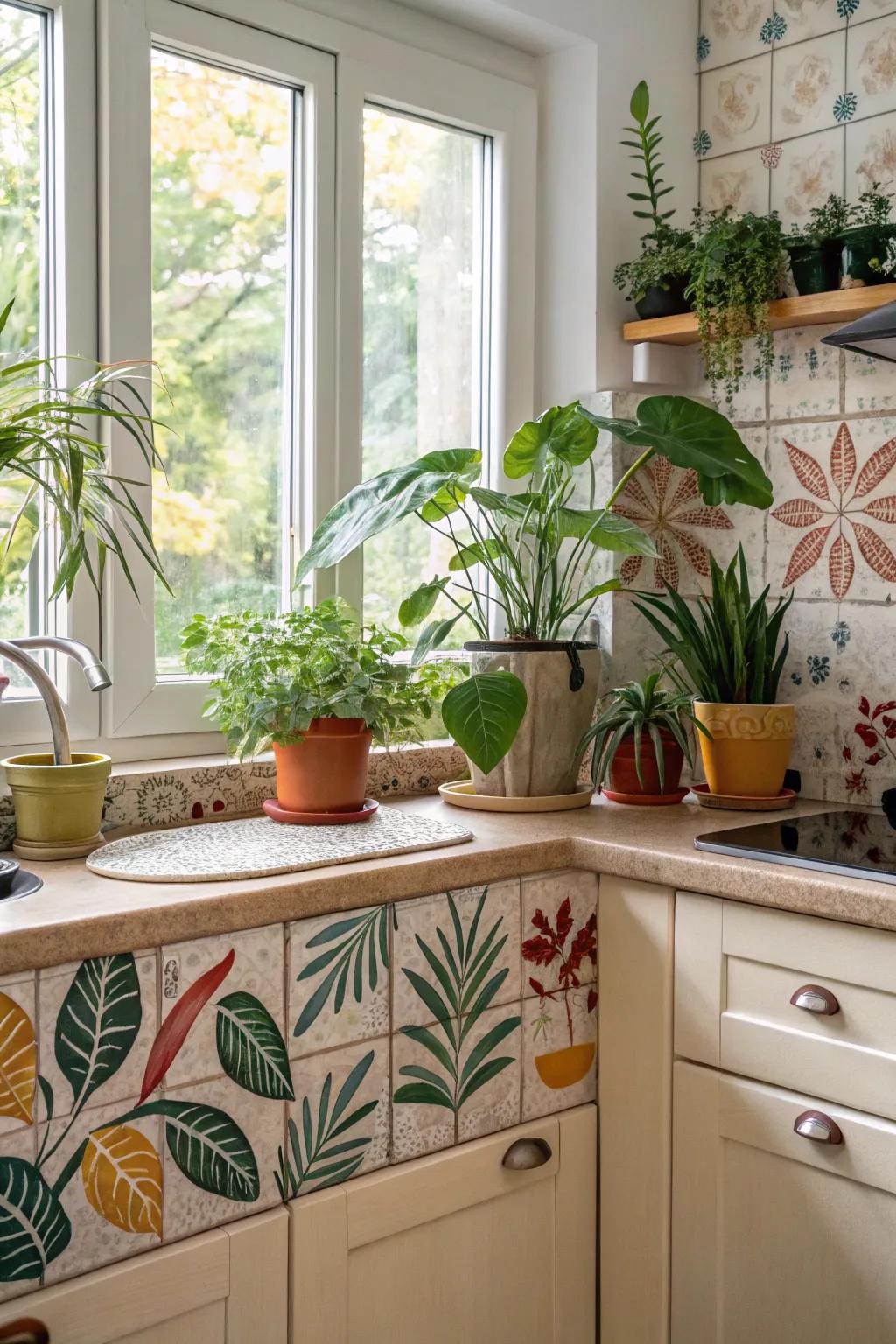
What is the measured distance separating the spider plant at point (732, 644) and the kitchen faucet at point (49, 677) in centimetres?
89

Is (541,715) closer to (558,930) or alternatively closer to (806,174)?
(558,930)

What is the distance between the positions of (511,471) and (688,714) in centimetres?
47

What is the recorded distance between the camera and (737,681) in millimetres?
1928

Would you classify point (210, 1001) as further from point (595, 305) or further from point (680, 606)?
point (595, 305)

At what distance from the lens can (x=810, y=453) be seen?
2002 mm

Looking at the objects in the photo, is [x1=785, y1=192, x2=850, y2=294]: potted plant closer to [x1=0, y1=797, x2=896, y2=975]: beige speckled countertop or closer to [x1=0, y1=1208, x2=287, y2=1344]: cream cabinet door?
[x1=0, y1=797, x2=896, y2=975]: beige speckled countertop

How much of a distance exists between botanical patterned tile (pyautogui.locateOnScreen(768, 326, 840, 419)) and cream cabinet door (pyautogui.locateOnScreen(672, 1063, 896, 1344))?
1060 millimetres

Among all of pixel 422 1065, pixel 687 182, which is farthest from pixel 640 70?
pixel 422 1065

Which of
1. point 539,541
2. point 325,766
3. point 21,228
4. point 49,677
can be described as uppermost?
point 21,228

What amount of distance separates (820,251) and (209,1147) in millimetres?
1493

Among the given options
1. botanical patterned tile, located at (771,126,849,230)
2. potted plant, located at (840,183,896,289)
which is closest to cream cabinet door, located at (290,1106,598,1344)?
potted plant, located at (840,183,896,289)

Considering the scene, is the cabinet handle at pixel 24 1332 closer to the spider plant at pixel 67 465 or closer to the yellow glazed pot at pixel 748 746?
the spider plant at pixel 67 465

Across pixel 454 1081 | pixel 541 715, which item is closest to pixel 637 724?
pixel 541 715

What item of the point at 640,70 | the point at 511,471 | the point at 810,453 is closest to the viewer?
the point at 511,471
